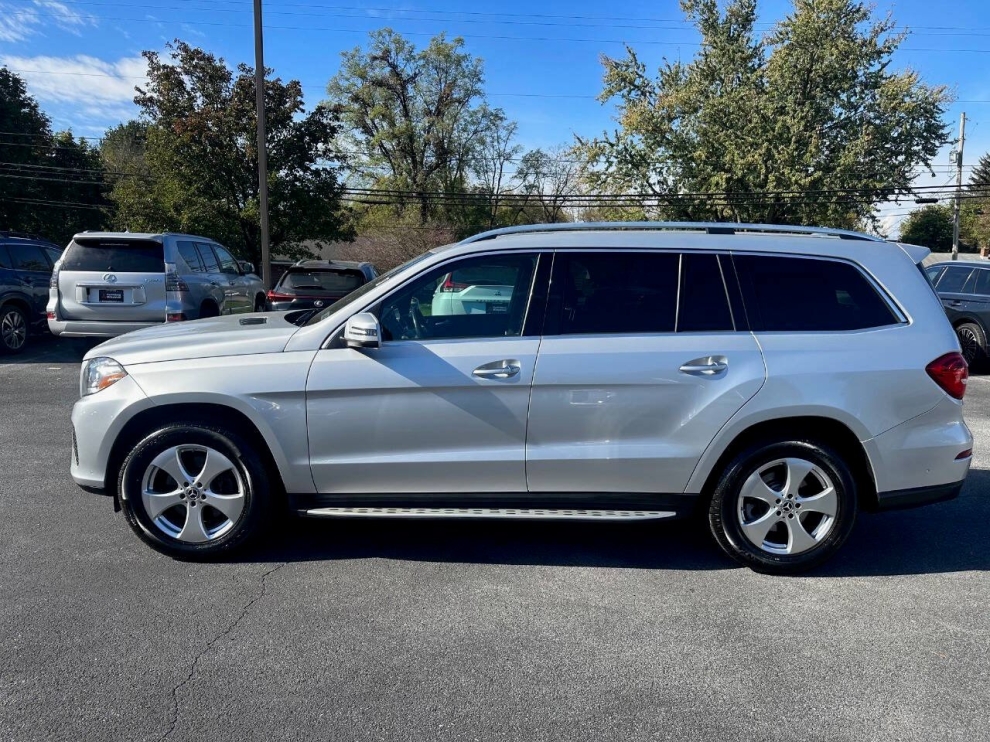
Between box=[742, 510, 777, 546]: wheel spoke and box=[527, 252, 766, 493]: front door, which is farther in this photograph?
box=[742, 510, 777, 546]: wheel spoke

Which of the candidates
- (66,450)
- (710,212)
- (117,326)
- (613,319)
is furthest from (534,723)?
(710,212)

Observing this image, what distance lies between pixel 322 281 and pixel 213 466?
932cm

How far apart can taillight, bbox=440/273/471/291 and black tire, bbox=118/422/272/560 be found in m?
1.41

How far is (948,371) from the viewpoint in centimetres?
402

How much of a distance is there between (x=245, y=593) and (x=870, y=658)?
2941mm

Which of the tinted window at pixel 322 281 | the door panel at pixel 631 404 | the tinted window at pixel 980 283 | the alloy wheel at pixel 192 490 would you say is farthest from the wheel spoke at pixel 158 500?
the tinted window at pixel 980 283

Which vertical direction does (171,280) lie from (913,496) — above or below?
above

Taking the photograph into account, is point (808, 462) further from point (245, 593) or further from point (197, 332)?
point (197, 332)

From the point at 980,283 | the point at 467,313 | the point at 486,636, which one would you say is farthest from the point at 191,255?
the point at 980,283

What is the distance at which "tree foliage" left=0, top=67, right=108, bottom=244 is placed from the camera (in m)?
31.2

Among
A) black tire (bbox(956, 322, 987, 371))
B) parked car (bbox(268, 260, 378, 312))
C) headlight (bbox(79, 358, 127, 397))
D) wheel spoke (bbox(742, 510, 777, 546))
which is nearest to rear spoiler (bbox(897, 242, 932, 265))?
wheel spoke (bbox(742, 510, 777, 546))

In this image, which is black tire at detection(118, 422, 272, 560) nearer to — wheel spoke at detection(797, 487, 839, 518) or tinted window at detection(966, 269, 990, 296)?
wheel spoke at detection(797, 487, 839, 518)

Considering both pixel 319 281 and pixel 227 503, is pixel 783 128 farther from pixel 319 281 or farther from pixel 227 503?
pixel 227 503

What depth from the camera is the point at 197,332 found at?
4465 millimetres
